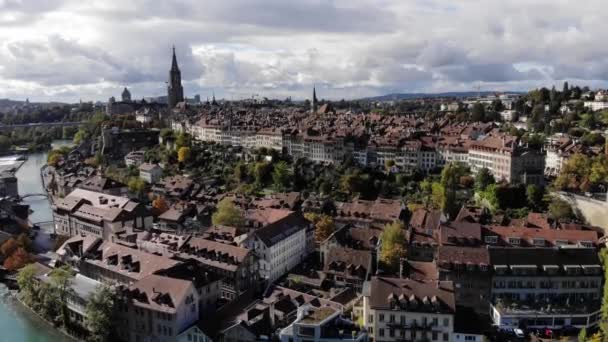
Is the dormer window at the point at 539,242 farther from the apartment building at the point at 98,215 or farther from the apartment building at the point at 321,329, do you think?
the apartment building at the point at 98,215

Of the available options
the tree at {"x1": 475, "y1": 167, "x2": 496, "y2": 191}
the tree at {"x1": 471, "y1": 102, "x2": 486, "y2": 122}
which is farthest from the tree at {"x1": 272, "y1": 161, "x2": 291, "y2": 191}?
the tree at {"x1": 471, "y1": 102, "x2": 486, "y2": 122}

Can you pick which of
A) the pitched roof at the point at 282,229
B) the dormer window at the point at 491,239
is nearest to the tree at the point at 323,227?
the pitched roof at the point at 282,229

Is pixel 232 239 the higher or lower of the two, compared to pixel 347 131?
lower

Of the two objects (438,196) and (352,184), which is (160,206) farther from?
(438,196)

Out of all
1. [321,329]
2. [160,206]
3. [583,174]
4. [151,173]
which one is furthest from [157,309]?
[151,173]

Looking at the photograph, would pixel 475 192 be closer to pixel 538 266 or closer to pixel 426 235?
pixel 426 235

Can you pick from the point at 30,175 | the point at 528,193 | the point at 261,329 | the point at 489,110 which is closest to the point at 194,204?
the point at 261,329

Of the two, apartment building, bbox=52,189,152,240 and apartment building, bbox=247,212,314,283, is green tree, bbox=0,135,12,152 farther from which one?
apartment building, bbox=247,212,314,283
